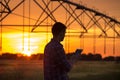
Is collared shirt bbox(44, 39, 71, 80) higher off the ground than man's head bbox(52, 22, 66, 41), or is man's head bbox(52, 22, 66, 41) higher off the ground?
man's head bbox(52, 22, 66, 41)

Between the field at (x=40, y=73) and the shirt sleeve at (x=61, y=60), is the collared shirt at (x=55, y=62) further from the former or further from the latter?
the field at (x=40, y=73)

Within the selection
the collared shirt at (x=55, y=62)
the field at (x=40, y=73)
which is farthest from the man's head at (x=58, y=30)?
the field at (x=40, y=73)

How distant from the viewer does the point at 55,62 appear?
9570 millimetres

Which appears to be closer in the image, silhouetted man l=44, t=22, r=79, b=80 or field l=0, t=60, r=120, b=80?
silhouetted man l=44, t=22, r=79, b=80

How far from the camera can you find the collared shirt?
955 cm

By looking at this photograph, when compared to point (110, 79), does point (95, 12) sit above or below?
above

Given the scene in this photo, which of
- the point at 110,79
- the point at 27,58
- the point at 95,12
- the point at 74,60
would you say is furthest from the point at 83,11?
the point at 74,60

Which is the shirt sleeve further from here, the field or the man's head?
the field

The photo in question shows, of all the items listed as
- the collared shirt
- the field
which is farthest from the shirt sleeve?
the field

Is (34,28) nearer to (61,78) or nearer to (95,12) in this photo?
(95,12)

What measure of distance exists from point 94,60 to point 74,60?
62268 millimetres

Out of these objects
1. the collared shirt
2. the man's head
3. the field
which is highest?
the man's head

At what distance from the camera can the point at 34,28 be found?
3747cm

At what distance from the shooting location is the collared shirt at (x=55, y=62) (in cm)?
955
